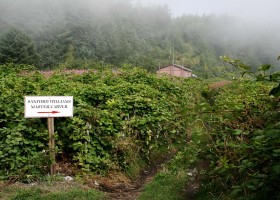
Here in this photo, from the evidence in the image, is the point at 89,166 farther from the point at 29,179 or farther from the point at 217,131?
the point at 217,131

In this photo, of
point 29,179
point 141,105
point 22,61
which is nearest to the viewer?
point 29,179

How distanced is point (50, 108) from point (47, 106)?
0.07 m

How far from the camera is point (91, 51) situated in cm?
7981

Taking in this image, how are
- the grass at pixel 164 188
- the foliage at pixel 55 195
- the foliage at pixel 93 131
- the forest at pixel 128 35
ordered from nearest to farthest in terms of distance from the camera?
1. the foliage at pixel 55 195
2. the grass at pixel 164 188
3. the foliage at pixel 93 131
4. the forest at pixel 128 35

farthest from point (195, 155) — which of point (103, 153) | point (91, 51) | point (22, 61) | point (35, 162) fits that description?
point (91, 51)

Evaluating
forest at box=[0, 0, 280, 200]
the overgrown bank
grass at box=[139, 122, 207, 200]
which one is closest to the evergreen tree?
forest at box=[0, 0, 280, 200]

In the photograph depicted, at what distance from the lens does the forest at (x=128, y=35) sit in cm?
7662

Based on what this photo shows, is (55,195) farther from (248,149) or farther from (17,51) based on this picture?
(17,51)

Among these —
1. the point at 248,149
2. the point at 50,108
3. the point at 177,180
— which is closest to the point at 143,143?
the point at 177,180

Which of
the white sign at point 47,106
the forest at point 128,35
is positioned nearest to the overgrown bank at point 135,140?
the white sign at point 47,106

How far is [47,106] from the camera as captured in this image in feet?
19.4

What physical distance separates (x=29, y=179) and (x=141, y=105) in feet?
12.0

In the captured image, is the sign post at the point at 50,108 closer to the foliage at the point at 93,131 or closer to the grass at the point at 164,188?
the foliage at the point at 93,131

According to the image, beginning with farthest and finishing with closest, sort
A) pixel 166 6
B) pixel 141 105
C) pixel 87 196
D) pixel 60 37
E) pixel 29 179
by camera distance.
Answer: pixel 166 6 < pixel 60 37 < pixel 141 105 < pixel 29 179 < pixel 87 196
